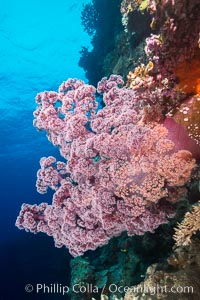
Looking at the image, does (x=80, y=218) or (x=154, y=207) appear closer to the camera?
(x=154, y=207)

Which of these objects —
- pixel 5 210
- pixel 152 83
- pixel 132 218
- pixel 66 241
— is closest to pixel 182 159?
pixel 132 218

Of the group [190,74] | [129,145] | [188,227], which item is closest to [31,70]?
[190,74]

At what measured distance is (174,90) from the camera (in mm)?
3893

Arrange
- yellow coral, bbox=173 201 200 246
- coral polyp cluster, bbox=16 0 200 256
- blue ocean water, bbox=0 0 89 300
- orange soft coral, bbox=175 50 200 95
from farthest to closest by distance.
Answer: blue ocean water, bbox=0 0 89 300
orange soft coral, bbox=175 50 200 95
coral polyp cluster, bbox=16 0 200 256
yellow coral, bbox=173 201 200 246

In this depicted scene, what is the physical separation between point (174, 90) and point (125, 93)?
0.84 meters

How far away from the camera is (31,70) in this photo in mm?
23844

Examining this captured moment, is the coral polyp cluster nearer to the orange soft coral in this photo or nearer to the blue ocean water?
the orange soft coral

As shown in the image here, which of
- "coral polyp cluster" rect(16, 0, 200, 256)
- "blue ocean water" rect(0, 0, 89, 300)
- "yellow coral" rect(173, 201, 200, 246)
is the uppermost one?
"blue ocean water" rect(0, 0, 89, 300)

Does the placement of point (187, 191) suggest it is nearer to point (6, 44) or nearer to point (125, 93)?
point (125, 93)

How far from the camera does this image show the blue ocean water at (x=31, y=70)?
707 inches

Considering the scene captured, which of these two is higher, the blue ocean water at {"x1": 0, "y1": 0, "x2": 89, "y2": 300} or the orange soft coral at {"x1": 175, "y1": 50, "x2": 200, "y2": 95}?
the blue ocean water at {"x1": 0, "y1": 0, "x2": 89, "y2": 300}

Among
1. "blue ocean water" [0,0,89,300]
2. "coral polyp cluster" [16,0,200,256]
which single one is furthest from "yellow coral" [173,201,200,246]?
"blue ocean water" [0,0,89,300]

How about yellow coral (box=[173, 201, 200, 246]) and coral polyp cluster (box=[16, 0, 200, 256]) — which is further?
coral polyp cluster (box=[16, 0, 200, 256])

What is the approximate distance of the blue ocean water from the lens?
1797cm
